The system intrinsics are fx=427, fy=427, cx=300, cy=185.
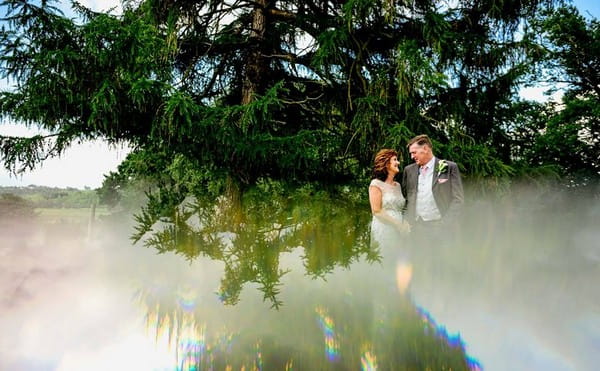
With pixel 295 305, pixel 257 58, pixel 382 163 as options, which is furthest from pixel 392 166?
pixel 257 58

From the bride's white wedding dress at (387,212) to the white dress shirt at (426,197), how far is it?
0.41ft

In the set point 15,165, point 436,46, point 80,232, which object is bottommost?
point 80,232

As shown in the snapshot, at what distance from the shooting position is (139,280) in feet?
8.02

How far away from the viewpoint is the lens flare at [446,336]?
171 cm

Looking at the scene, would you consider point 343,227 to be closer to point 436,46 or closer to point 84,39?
point 436,46

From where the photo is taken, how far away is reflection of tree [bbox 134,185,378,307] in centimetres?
273

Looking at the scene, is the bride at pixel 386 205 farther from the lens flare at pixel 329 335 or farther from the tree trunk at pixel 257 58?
the tree trunk at pixel 257 58

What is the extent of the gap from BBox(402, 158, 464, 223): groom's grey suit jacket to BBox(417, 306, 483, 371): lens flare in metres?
1.11

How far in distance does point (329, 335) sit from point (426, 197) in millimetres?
1579

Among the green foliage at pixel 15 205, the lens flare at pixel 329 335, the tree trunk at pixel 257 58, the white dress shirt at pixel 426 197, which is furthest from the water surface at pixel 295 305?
the green foliage at pixel 15 205

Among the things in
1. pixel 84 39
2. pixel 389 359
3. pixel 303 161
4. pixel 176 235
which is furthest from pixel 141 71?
pixel 389 359

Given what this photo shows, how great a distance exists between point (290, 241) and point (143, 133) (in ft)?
7.52

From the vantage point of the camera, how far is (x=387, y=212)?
3076mm

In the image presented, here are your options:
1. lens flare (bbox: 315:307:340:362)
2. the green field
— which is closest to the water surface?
lens flare (bbox: 315:307:340:362)
